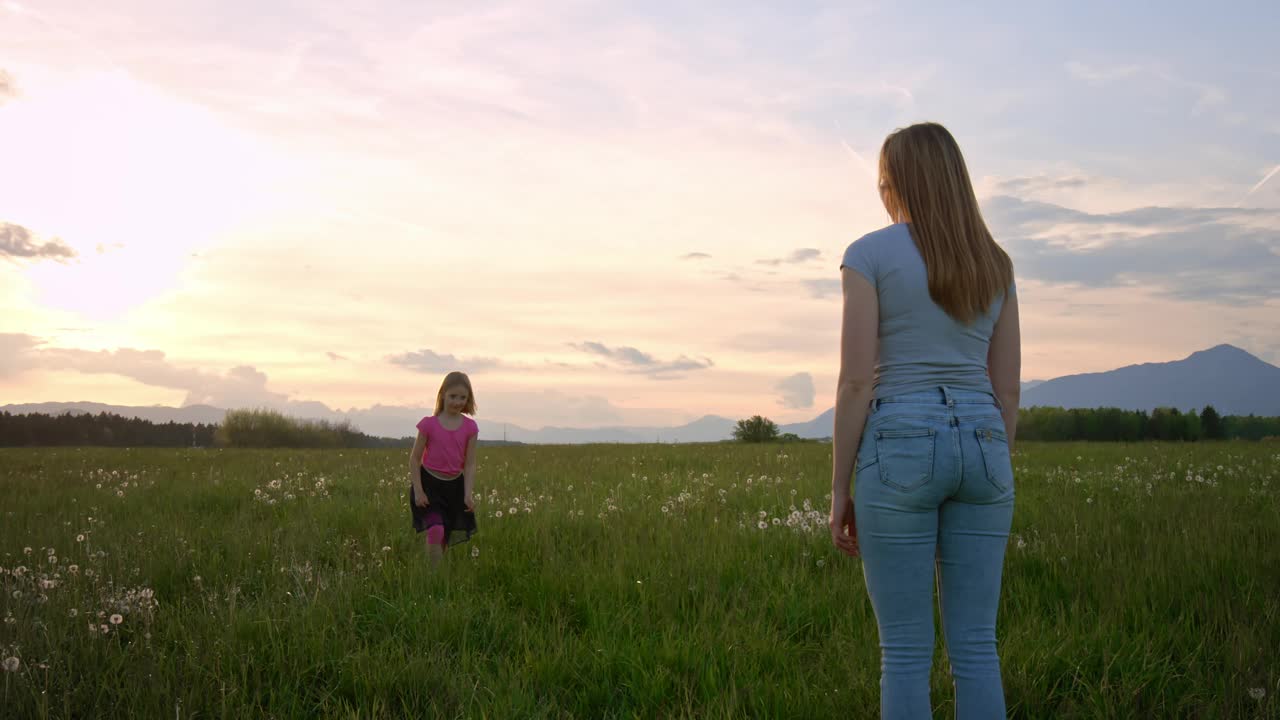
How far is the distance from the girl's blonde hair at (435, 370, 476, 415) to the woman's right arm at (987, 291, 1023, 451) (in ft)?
18.1

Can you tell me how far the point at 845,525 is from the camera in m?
3.35

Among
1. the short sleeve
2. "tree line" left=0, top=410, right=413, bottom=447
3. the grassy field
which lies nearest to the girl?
the grassy field

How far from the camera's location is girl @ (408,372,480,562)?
7.79m

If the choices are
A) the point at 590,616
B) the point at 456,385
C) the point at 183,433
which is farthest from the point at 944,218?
the point at 183,433

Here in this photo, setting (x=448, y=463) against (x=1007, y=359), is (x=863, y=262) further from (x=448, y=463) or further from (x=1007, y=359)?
(x=448, y=463)

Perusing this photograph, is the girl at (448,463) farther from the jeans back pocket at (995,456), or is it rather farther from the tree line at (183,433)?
the tree line at (183,433)

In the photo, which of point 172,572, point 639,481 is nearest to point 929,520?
point 172,572

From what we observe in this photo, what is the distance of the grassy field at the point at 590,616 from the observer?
433cm

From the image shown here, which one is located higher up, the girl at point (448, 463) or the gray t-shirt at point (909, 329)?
the gray t-shirt at point (909, 329)

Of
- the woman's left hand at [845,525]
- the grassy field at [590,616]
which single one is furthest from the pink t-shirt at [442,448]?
the woman's left hand at [845,525]

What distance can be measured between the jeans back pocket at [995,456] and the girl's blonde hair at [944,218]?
47 centimetres

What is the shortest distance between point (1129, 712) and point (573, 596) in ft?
11.9

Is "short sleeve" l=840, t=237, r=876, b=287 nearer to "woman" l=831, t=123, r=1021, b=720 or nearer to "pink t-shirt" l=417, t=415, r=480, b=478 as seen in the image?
"woman" l=831, t=123, r=1021, b=720

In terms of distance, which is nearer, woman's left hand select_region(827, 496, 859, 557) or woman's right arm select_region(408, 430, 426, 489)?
woman's left hand select_region(827, 496, 859, 557)
